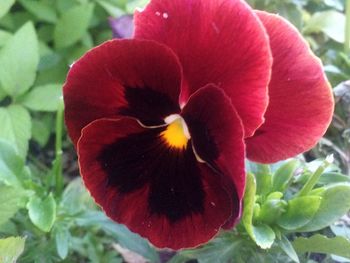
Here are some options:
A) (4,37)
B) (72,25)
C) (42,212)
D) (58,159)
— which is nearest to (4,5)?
(4,37)

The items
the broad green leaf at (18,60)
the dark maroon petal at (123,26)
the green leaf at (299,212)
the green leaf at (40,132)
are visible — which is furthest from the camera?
the green leaf at (40,132)

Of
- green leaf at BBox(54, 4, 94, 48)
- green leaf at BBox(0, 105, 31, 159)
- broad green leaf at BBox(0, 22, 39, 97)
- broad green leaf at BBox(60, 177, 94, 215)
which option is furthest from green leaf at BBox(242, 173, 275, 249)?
green leaf at BBox(54, 4, 94, 48)

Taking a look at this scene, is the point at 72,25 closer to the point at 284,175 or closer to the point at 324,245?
the point at 284,175

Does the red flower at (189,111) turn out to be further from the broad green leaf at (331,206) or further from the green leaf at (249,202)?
the broad green leaf at (331,206)

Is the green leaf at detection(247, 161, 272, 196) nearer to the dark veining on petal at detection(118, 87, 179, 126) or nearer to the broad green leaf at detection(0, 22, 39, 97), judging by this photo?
the dark veining on petal at detection(118, 87, 179, 126)

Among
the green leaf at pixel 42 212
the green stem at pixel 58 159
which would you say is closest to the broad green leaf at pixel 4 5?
the green stem at pixel 58 159

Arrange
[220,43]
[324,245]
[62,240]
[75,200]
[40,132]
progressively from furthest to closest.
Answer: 1. [40,132]
2. [75,200]
3. [62,240]
4. [324,245]
5. [220,43]
